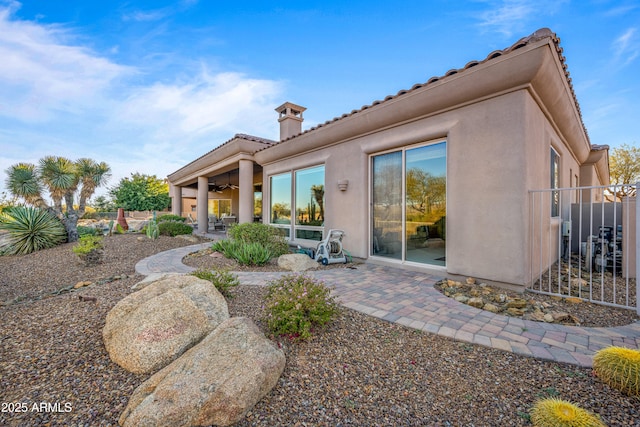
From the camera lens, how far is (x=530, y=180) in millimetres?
4586

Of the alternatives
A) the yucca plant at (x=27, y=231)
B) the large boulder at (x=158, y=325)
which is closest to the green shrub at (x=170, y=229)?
the yucca plant at (x=27, y=231)

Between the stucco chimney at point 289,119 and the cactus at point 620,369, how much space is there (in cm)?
1047

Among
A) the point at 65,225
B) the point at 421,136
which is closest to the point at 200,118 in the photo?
the point at 65,225

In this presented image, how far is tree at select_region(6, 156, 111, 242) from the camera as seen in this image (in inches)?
408

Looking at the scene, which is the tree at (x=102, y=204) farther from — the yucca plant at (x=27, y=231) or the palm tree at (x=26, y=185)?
the yucca plant at (x=27, y=231)

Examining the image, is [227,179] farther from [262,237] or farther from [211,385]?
[211,385]

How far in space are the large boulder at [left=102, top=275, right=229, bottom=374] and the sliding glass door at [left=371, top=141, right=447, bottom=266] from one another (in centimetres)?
436

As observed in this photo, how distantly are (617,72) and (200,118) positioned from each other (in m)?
15.3

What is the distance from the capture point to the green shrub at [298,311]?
2793 millimetres

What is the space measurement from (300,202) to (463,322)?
6670 millimetres

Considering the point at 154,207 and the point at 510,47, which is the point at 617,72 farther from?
the point at 154,207

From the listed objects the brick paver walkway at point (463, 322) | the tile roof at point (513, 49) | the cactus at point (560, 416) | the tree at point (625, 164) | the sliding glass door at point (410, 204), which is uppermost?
the tree at point (625, 164)

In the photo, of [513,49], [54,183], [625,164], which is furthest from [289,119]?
[625,164]

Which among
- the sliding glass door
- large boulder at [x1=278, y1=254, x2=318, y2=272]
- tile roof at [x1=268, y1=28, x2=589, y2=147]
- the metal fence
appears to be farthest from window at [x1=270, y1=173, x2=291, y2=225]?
the metal fence
